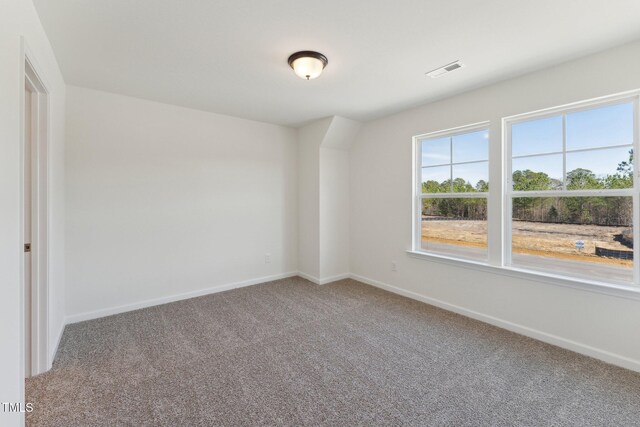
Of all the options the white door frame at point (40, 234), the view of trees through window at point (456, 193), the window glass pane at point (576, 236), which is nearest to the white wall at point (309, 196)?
the view of trees through window at point (456, 193)

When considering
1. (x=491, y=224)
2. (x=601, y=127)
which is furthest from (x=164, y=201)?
(x=601, y=127)

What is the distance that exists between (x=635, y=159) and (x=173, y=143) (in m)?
4.63

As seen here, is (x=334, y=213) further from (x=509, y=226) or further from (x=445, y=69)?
(x=445, y=69)

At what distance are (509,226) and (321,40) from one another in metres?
2.60

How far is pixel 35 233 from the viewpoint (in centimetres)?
212

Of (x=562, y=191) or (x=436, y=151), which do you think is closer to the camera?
(x=562, y=191)

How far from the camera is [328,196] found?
175 inches

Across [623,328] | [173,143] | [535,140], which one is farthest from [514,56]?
[173,143]

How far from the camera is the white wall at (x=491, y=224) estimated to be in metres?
2.26

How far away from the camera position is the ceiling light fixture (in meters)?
2.28

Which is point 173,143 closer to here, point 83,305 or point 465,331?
point 83,305

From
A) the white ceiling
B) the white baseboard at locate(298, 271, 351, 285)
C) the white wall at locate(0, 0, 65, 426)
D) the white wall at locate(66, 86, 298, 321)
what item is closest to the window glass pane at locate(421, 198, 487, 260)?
the white ceiling

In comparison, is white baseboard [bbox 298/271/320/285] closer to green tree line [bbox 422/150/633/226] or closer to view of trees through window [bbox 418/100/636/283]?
view of trees through window [bbox 418/100/636/283]

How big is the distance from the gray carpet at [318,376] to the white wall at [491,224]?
222 millimetres
